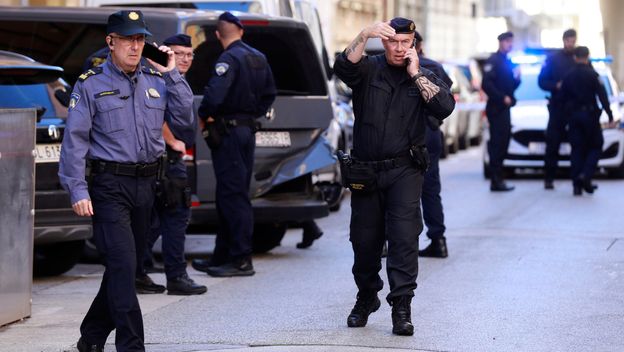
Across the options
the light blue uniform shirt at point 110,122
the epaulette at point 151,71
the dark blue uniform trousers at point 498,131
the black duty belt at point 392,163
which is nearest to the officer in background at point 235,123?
the black duty belt at point 392,163

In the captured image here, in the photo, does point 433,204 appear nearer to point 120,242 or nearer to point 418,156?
point 418,156

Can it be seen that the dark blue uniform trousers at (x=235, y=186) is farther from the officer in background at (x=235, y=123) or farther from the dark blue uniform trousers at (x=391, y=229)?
the dark blue uniform trousers at (x=391, y=229)

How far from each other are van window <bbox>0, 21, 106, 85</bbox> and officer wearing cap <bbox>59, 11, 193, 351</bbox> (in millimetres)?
4017

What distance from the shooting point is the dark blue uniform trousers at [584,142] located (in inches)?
712

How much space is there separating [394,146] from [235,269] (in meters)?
3.08

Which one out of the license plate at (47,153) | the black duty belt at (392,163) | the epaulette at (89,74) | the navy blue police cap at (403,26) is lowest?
the license plate at (47,153)

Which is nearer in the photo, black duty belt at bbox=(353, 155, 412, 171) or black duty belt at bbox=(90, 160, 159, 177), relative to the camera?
black duty belt at bbox=(90, 160, 159, 177)

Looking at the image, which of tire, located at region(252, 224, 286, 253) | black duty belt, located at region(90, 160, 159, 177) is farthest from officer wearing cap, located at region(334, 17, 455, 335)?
tire, located at region(252, 224, 286, 253)

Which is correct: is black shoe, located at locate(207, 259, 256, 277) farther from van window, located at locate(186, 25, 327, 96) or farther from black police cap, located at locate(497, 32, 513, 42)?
black police cap, located at locate(497, 32, 513, 42)

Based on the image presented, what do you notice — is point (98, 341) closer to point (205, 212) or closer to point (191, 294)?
point (191, 294)

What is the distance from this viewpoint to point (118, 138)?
24.2ft

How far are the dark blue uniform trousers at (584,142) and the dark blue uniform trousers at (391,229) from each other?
9.90 metres

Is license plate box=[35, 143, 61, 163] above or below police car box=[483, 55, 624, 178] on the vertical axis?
above

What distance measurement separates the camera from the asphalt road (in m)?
8.12
